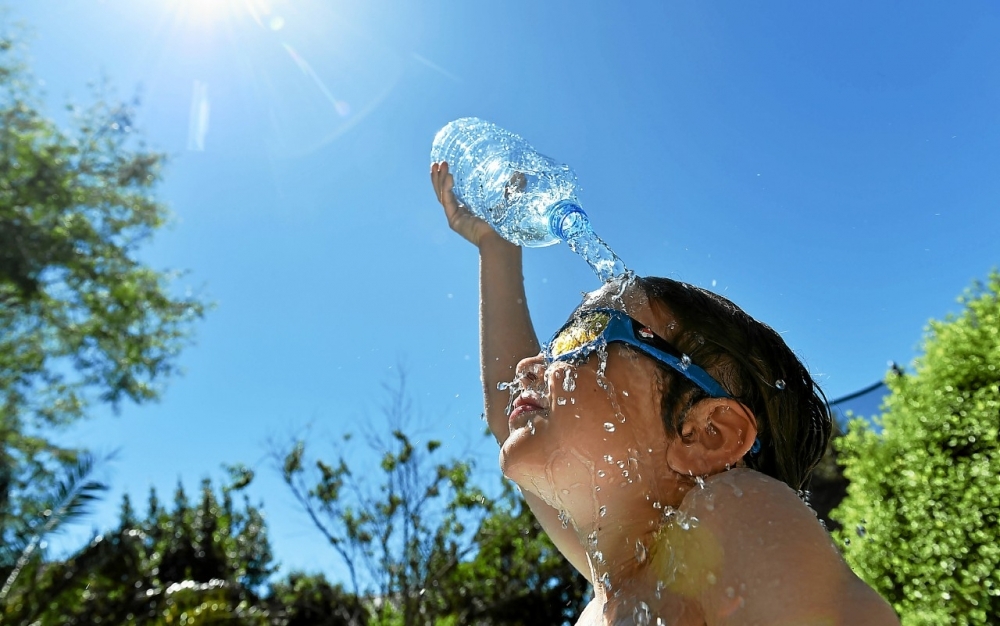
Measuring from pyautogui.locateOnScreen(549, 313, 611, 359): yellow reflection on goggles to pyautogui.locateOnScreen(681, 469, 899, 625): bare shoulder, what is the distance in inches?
23.1

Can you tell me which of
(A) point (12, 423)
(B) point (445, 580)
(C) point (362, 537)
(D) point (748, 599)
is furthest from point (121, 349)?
(D) point (748, 599)

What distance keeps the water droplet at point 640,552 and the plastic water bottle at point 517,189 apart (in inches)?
38.7

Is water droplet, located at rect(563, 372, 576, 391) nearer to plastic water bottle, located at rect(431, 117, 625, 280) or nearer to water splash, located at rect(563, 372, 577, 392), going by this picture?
water splash, located at rect(563, 372, 577, 392)

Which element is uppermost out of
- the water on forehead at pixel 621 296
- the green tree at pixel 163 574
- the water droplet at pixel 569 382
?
the green tree at pixel 163 574

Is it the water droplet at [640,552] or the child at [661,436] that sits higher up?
the child at [661,436]

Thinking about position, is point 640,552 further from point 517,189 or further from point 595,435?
point 517,189

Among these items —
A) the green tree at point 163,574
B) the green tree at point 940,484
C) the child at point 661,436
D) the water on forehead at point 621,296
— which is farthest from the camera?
the green tree at point 163,574

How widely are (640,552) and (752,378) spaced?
22.2 inches

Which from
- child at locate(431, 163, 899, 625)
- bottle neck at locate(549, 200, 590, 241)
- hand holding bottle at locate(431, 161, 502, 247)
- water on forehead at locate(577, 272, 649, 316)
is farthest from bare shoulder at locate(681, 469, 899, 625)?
hand holding bottle at locate(431, 161, 502, 247)

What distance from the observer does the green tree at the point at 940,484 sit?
11.6ft

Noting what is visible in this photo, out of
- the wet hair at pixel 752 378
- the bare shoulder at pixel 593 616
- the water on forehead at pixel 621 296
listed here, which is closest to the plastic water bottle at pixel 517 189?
the water on forehead at pixel 621 296

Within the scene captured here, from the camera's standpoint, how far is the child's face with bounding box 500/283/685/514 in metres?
1.69

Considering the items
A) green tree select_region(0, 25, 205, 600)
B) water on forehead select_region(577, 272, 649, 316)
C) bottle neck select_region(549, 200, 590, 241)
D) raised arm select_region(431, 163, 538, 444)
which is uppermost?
green tree select_region(0, 25, 205, 600)

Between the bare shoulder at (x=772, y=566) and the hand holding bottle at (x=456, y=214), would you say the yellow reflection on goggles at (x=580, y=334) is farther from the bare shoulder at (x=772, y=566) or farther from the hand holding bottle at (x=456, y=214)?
the hand holding bottle at (x=456, y=214)
